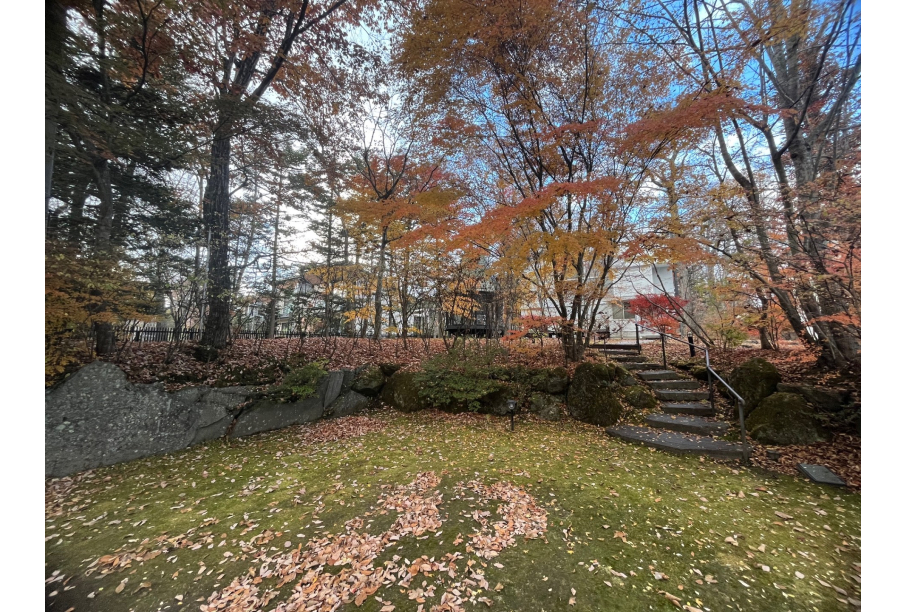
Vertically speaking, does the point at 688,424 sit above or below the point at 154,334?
below

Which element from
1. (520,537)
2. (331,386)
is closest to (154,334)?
(331,386)

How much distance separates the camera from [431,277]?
6.34 m

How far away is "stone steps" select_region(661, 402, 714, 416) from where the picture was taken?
12.7 feet

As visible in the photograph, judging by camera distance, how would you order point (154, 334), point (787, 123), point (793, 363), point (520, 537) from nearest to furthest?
point (520, 537) → point (787, 123) → point (793, 363) → point (154, 334)

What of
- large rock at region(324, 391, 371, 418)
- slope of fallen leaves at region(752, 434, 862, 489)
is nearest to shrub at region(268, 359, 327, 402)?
large rock at region(324, 391, 371, 418)

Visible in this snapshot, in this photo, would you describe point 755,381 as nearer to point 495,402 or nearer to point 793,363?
point 793,363

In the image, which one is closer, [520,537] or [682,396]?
[520,537]

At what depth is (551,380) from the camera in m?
4.80

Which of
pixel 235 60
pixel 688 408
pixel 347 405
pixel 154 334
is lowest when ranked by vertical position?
pixel 347 405

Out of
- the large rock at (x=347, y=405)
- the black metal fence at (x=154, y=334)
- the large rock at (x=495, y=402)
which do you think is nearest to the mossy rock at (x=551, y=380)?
the large rock at (x=495, y=402)

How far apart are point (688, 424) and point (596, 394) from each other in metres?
1.10
